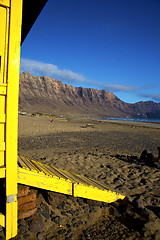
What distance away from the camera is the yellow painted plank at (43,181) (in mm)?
3055

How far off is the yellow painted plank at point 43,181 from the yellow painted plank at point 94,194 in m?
0.20

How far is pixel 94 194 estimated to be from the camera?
3793 mm

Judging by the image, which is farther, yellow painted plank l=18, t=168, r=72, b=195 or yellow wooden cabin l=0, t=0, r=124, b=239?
yellow painted plank l=18, t=168, r=72, b=195

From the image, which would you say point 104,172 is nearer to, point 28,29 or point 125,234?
point 125,234

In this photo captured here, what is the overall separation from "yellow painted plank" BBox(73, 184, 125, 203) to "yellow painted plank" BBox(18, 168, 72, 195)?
20 cm

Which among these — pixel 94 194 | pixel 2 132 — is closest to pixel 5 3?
pixel 2 132

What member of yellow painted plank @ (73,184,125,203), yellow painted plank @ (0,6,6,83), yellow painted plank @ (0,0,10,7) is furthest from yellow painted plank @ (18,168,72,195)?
yellow painted plank @ (0,0,10,7)

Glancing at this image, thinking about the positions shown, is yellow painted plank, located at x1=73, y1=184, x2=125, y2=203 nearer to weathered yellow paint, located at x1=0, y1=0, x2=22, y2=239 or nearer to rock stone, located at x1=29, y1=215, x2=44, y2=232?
rock stone, located at x1=29, y1=215, x2=44, y2=232

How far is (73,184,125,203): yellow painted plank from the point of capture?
3.56m

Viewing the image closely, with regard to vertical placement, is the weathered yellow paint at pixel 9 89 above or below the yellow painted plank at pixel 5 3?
below

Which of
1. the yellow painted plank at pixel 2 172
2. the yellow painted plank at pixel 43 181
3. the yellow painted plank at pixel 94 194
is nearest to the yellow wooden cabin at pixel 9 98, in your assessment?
→ the yellow painted plank at pixel 2 172

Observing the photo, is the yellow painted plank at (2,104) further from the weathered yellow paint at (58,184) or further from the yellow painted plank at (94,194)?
the yellow painted plank at (94,194)

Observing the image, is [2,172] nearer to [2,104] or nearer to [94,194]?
[2,104]

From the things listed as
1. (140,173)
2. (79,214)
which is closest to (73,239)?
(79,214)
